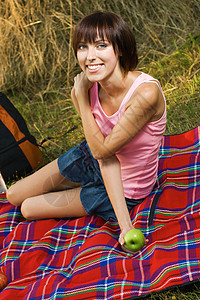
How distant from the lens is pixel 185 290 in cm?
180

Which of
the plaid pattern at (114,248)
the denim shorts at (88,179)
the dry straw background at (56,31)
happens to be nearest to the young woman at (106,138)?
the denim shorts at (88,179)

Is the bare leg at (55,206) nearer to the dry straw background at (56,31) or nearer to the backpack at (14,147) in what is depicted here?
the backpack at (14,147)

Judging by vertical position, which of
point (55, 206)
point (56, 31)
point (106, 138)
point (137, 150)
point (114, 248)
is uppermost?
point (56, 31)

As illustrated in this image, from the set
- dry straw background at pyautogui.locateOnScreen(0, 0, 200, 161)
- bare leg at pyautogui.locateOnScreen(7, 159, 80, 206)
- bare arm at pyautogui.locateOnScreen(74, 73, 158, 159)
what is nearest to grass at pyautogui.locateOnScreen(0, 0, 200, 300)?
dry straw background at pyautogui.locateOnScreen(0, 0, 200, 161)

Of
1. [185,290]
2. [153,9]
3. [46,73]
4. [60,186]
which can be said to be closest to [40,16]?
[46,73]

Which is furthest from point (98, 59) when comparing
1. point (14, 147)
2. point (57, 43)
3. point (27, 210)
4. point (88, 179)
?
point (57, 43)

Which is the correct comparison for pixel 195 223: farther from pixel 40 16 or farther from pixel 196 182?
pixel 40 16

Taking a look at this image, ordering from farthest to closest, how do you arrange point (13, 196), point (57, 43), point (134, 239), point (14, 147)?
point (57, 43) < point (14, 147) < point (13, 196) < point (134, 239)

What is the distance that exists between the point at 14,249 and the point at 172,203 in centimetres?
87

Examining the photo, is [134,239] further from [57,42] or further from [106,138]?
[57,42]

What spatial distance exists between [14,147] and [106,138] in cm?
108

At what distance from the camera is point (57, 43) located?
13.5 ft

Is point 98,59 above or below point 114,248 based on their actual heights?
above

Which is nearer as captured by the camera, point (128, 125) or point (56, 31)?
point (128, 125)
